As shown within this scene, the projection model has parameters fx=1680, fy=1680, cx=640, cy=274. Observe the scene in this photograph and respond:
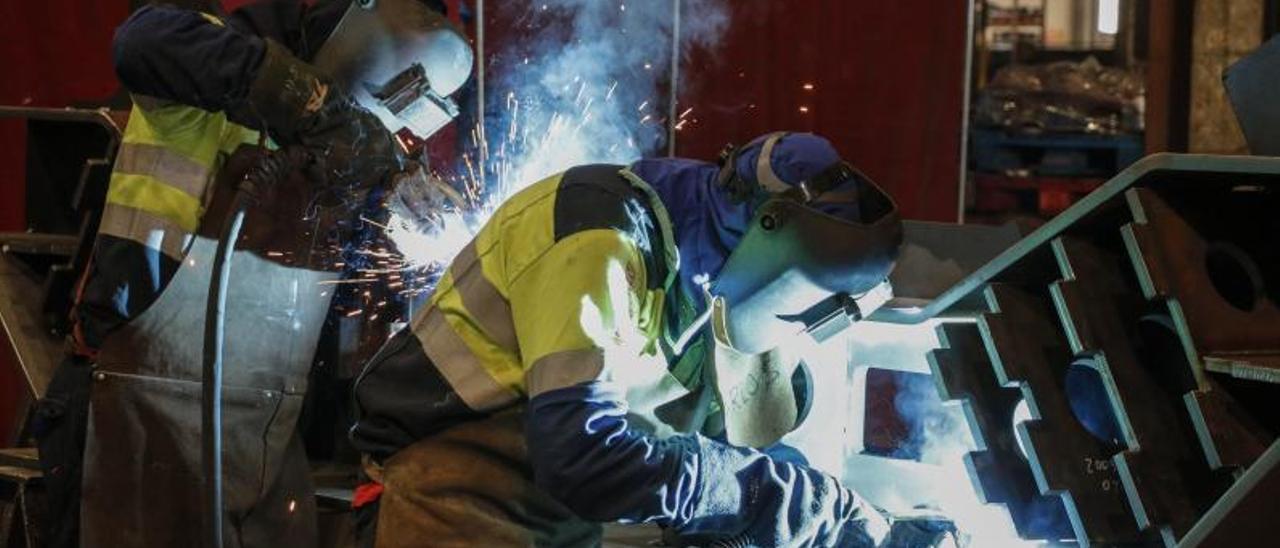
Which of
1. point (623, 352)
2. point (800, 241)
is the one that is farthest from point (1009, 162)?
point (623, 352)

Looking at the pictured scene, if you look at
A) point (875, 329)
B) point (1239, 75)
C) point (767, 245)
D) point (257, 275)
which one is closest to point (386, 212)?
point (257, 275)

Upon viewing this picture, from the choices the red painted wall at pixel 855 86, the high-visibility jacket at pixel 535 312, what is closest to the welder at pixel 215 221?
the high-visibility jacket at pixel 535 312

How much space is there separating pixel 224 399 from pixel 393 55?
37.7 inches

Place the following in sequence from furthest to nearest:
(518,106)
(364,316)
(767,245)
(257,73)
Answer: (518,106), (364,316), (257,73), (767,245)

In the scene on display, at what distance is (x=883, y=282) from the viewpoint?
275 centimetres

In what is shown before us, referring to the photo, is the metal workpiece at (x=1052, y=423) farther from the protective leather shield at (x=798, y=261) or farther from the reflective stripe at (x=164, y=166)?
the reflective stripe at (x=164, y=166)

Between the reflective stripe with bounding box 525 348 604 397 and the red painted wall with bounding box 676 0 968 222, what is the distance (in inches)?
139

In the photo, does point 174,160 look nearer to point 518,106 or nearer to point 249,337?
point 249,337

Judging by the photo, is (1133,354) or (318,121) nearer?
(1133,354)

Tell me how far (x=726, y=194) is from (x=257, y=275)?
1753 millimetres

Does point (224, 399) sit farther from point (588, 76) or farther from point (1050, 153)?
point (1050, 153)

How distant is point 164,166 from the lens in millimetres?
3770

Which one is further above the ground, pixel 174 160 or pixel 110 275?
pixel 174 160

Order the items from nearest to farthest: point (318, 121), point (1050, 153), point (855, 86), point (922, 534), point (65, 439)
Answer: point (922, 534)
point (318, 121)
point (65, 439)
point (855, 86)
point (1050, 153)
